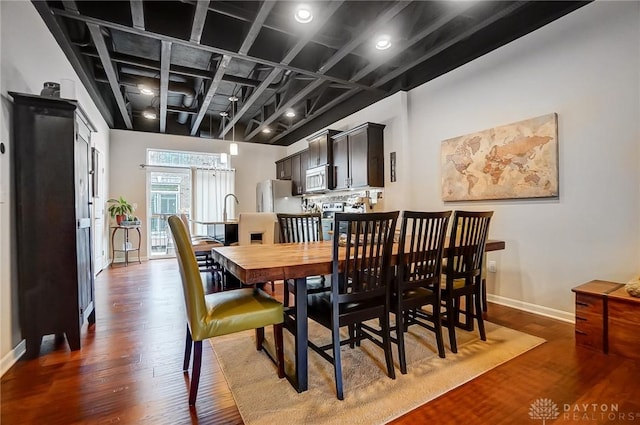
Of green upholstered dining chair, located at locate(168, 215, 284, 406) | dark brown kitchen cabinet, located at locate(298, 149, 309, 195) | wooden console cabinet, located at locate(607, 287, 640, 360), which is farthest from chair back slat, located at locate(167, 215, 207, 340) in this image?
dark brown kitchen cabinet, located at locate(298, 149, 309, 195)

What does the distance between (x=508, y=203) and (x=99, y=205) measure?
19.9 feet

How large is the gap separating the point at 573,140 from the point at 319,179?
145 inches

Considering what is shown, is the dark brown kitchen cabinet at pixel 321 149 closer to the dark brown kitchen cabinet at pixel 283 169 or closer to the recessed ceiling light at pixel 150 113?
the dark brown kitchen cabinet at pixel 283 169

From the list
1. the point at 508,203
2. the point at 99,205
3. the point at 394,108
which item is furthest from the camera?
the point at 99,205

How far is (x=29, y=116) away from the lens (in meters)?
2.13

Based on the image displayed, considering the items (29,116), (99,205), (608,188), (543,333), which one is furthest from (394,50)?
(99,205)

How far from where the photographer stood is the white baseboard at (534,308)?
2.81 meters

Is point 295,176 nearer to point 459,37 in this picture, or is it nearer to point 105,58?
point 105,58

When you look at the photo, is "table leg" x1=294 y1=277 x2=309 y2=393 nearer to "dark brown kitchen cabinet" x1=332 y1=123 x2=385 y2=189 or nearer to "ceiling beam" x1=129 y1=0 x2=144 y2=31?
"ceiling beam" x1=129 y1=0 x2=144 y2=31

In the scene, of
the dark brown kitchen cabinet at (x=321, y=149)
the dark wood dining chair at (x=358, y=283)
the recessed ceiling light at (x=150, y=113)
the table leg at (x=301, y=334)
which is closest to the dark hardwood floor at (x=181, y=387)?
the table leg at (x=301, y=334)

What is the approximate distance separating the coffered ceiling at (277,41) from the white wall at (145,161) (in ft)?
4.37

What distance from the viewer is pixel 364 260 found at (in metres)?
1.82

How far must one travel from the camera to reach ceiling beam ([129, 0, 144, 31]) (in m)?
2.51

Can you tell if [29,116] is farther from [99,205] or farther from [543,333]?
[543,333]
